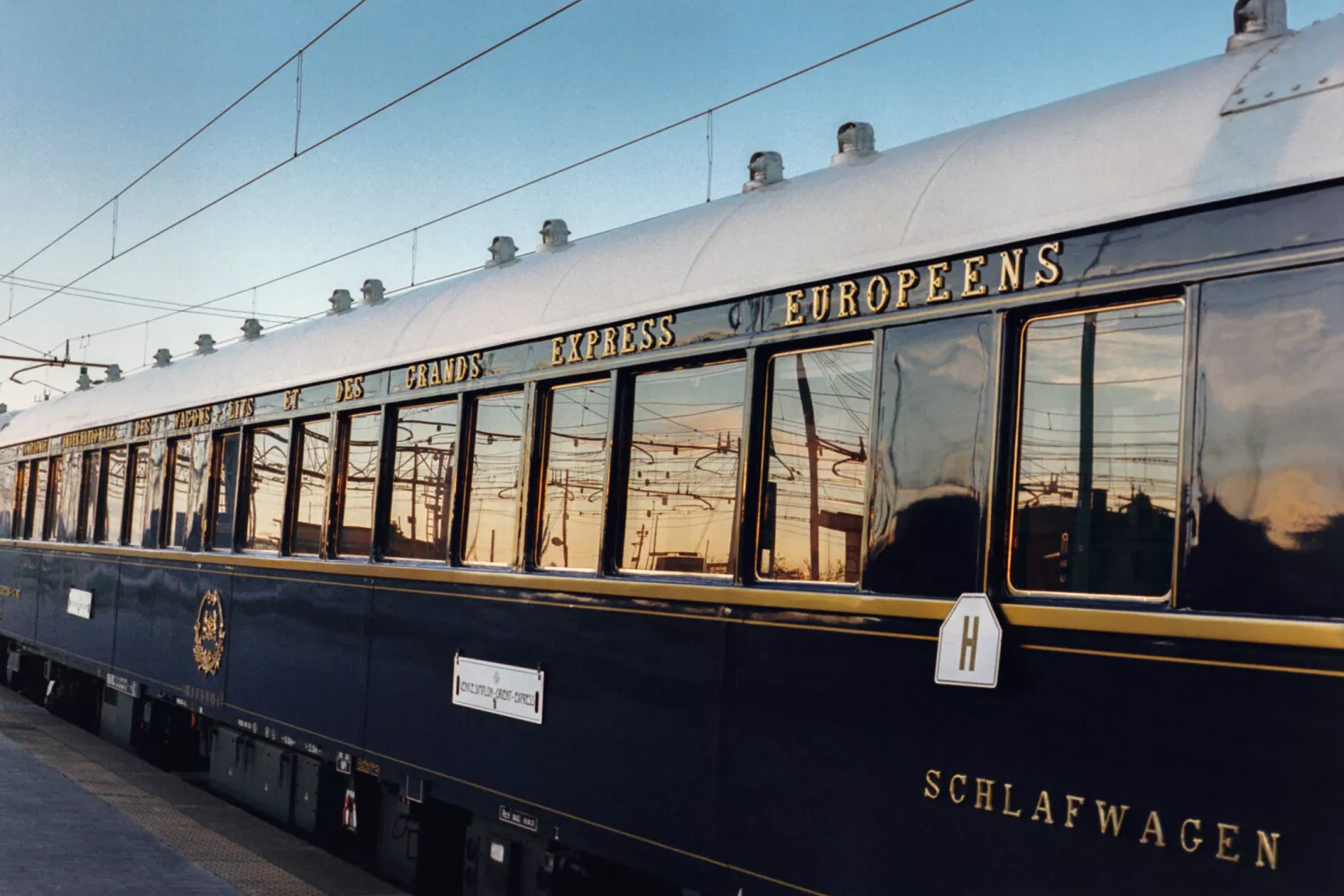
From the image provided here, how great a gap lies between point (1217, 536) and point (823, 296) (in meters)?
1.70

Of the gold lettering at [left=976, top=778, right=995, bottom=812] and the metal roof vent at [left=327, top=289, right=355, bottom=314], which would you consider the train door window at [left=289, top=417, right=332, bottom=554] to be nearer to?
the metal roof vent at [left=327, top=289, right=355, bottom=314]

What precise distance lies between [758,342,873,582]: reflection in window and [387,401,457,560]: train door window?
8.01 feet

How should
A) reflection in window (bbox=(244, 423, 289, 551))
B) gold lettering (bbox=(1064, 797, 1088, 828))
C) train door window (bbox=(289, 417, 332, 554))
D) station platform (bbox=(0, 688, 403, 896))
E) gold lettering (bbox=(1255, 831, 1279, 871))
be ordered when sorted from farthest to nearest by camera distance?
reflection in window (bbox=(244, 423, 289, 551)) → train door window (bbox=(289, 417, 332, 554)) → station platform (bbox=(0, 688, 403, 896)) → gold lettering (bbox=(1064, 797, 1088, 828)) → gold lettering (bbox=(1255, 831, 1279, 871))

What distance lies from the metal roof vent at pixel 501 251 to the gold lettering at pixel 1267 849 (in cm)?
544

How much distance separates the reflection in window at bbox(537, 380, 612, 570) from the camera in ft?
19.9

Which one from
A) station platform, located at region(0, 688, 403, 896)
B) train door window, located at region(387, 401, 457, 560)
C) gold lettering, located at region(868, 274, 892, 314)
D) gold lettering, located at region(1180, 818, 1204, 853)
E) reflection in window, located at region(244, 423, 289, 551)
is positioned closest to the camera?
gold lettering, located at region(1180, 818, 1204, 853)

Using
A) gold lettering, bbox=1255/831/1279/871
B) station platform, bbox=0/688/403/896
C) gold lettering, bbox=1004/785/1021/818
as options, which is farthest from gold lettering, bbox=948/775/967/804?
station platform, bbox=0/688/403/896

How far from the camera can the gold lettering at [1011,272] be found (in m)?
4.31

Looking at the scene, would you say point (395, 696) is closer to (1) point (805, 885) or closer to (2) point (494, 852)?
(2) point (494, 852)

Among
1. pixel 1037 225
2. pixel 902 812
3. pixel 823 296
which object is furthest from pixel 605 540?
pixel 1037 225

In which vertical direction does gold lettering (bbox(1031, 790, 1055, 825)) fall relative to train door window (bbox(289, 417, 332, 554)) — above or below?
below

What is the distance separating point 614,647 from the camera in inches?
228

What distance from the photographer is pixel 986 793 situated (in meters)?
4.15

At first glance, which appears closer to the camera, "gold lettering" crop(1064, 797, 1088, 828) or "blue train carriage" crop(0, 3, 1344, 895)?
"blue train carriage" crop(0, 3, 1344, 895)
